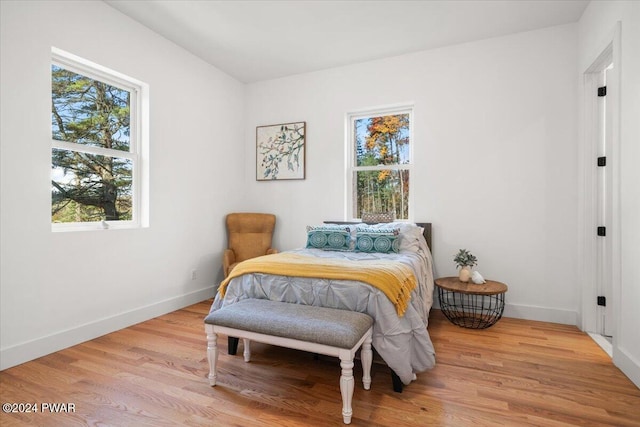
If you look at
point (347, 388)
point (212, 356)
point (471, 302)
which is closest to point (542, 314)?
point (471, 302)

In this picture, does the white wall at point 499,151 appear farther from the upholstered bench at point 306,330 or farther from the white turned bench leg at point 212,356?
the white turned bench leg at point 212,356

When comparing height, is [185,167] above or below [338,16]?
below

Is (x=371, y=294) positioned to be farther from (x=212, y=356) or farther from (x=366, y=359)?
(x=212, y=356)

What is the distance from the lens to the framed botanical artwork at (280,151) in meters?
4.30

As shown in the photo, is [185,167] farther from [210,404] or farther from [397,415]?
[397,415]

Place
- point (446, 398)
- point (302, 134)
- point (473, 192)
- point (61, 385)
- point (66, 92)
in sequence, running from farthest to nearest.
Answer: point (302, 134)
point (473, 192)
point (66, 92)
point (61, 385)
point (446, 398)

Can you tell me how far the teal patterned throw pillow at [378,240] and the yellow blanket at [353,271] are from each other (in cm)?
50

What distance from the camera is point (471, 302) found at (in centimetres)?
343

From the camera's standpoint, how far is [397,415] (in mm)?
1731

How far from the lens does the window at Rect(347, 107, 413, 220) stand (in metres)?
3.87

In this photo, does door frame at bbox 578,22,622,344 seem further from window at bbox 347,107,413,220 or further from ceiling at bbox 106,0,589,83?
window at bbox 347,107,413,220

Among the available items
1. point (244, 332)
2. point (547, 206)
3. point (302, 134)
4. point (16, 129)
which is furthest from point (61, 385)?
point (547, 206)

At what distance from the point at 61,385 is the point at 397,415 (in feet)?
6.64

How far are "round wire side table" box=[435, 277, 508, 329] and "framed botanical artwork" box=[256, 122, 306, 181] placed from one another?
221 cm
